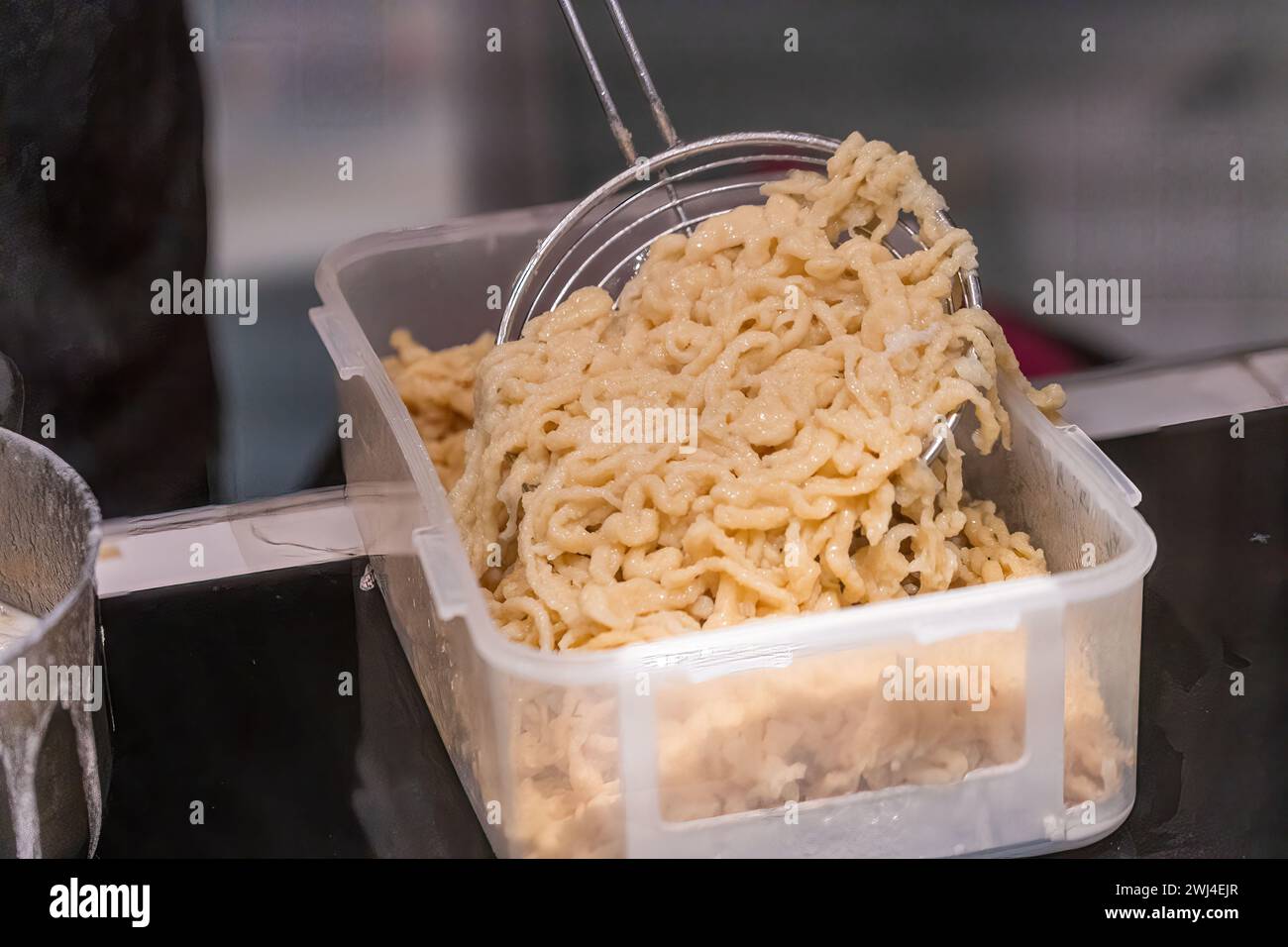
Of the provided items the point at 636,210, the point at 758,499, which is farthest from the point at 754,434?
the point at 636,210

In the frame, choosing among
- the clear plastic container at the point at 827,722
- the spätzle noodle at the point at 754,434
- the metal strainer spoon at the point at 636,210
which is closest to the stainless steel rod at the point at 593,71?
A: the metal strainer spoon at the point at 636,210

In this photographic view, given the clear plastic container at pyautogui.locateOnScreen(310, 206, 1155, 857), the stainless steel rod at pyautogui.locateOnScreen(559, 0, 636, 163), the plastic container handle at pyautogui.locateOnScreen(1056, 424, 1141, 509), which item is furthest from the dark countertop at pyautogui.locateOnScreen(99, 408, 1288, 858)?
the stainless steel rod at pyautogui.locateOnScreen(559, 0, 636, 163)

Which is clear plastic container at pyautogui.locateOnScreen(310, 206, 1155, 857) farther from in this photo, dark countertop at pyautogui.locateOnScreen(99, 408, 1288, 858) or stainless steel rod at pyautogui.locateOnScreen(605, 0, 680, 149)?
A: stainless steel rod at pyautogui.locateOnScreen(605, 0, 680, 149)

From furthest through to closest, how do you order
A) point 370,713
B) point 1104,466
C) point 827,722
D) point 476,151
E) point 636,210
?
point 476,151
point 636,210
point 370,713
point 1104,466
point 827,722

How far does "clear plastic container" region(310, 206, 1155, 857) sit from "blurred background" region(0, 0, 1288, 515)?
54 centimetres

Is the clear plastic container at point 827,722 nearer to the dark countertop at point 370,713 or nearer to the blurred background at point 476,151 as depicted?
the dark countertop at point 370,713

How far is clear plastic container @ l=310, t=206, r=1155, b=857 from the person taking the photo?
723 millimetres

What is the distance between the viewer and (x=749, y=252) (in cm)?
99

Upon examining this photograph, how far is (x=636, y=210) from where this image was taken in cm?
126

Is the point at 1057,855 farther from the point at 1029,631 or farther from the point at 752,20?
the point at 752,20

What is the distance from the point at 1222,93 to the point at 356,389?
0.87m

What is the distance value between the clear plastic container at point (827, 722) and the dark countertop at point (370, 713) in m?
0.08

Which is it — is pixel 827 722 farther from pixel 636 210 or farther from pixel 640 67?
pixel 636 210

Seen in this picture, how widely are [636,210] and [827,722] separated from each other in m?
0.62
